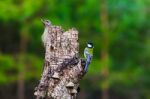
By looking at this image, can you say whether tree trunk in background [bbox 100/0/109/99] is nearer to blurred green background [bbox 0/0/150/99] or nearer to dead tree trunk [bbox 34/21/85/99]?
blurred green background [bbox 0/0/150/99]

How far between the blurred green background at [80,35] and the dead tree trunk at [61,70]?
1033cm

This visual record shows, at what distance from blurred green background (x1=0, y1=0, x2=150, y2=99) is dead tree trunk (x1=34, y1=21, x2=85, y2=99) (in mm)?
10332

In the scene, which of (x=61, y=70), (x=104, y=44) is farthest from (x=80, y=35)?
(x=61, y=70)

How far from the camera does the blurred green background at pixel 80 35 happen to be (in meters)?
15.8

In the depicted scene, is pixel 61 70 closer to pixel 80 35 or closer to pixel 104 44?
pixel 104 44

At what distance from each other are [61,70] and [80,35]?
38.3 feet

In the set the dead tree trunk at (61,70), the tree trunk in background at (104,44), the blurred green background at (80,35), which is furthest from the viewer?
the tree trunk in background at (104,44)

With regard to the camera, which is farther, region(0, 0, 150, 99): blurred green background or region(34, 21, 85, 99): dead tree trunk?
region(0, 0, 150, 99): blurred green background

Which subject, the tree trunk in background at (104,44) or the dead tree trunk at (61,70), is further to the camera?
the tree trunk in background at (104,44)

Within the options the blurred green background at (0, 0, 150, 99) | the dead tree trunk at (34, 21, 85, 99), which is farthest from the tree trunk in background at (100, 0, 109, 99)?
the dead tree trunk at (34, 21, 85, 99)

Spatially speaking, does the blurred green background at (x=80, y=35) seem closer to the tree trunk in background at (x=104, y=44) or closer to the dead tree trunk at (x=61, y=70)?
the tree trunk in background at (x=104, y=44)

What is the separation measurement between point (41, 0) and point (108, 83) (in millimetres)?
2524

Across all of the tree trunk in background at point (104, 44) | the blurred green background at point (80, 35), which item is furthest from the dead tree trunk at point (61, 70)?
the tree trunk in background at point (104, 44)

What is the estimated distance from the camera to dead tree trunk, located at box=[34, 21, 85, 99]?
500 centimetres
